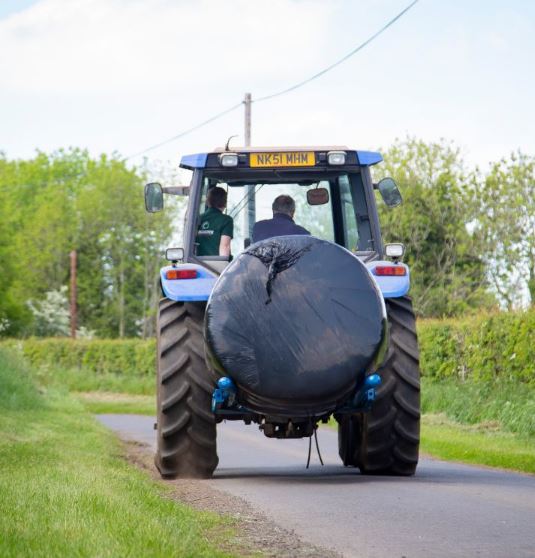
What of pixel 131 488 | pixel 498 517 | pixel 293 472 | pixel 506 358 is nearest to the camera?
pixel 498 517

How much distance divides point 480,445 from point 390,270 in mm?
6525

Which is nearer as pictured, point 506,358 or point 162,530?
point 162,530

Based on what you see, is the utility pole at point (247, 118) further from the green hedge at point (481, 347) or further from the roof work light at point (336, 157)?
the roof work light at point (336, 157)

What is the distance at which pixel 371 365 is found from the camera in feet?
35.7

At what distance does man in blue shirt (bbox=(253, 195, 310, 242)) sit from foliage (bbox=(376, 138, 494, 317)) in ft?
124

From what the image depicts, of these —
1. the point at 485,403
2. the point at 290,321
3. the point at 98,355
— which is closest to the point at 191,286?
the point at 290,321

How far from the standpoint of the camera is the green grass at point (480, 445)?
15.5m

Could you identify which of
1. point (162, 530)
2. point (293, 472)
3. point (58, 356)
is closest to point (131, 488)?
point (162, 530)

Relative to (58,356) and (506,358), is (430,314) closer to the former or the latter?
(58,356)

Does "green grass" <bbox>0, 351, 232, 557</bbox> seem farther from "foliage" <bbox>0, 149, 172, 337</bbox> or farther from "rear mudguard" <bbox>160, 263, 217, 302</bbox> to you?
"foliage" <bbox>0, 149, 172, 337</bbox>

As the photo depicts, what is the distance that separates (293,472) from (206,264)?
273 cm

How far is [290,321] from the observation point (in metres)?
10.6

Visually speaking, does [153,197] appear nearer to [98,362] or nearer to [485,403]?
[485,403]

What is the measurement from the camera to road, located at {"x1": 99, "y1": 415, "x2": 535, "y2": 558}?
7.76 meters
